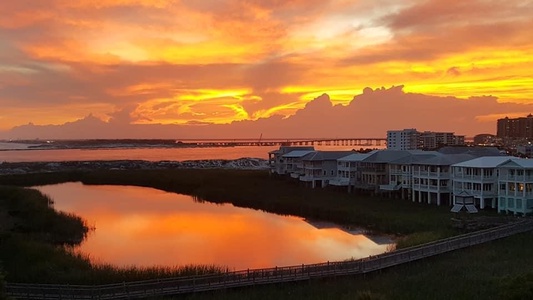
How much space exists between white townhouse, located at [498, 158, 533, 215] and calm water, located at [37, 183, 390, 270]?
35.2ft

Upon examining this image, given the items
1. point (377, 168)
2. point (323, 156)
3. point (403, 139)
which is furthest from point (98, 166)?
point (403, 139)

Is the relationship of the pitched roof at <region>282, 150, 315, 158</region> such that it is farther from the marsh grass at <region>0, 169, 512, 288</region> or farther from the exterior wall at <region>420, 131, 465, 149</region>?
the exterior wall at <region>420, 131, 465, 149</region>

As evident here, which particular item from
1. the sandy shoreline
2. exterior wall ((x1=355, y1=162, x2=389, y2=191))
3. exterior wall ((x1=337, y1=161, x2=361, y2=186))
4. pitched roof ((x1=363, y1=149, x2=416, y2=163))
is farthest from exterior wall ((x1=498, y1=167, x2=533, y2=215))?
the sandy shoreline

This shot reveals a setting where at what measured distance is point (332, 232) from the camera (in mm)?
35188

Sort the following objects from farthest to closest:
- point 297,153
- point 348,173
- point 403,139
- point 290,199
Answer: point 403,139, point 297,153, point 348,173, point 290,199

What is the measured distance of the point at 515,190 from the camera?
3519cm

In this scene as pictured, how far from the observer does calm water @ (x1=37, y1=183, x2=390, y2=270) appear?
27.7m

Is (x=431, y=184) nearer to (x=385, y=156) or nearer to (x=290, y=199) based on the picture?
(x=385, y=156)

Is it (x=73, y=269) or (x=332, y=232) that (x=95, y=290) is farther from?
(x=332, y=232)

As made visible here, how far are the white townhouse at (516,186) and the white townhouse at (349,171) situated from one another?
1790cm

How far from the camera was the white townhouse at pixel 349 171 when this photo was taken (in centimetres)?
5338

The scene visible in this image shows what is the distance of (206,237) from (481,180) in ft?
68.1

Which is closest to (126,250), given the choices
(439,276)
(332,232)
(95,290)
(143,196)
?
(95,290)

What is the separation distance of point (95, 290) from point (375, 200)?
3145 centimetres
